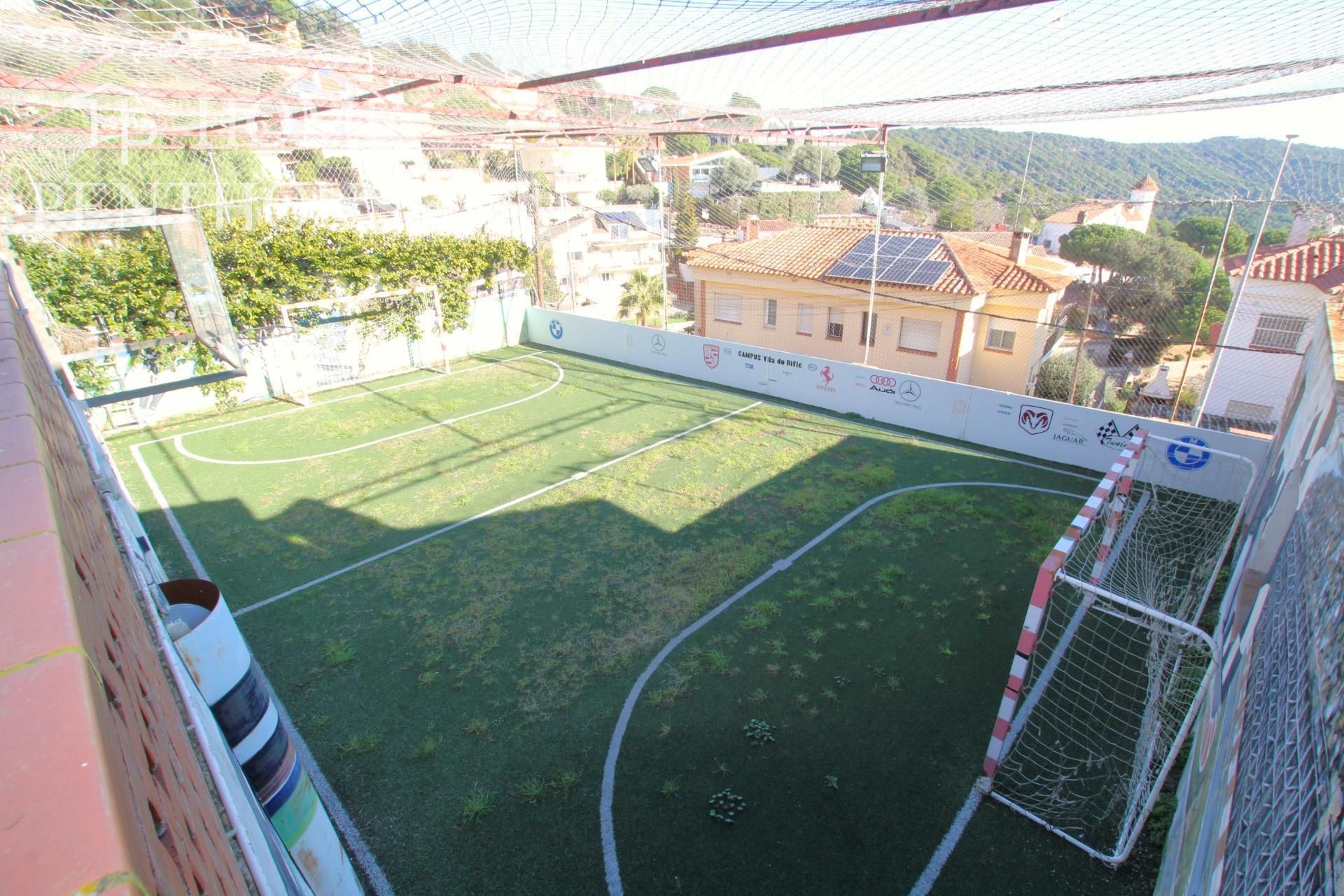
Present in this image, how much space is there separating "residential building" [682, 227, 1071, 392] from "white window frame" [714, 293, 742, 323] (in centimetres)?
3

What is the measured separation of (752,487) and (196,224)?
387 inches

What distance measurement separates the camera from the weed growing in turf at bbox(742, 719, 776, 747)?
6430 millimetres

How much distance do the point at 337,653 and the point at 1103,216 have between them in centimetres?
3783

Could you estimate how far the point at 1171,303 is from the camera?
22.7 m

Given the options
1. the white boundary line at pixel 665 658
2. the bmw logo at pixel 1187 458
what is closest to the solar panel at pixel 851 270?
the white boundary line at pixel 665 658

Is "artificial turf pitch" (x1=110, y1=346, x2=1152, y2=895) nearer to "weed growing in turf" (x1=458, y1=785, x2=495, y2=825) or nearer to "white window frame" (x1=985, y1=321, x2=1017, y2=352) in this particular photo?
"weed growing in turf" (x1=458, y1=785, x2=495, y2=825)

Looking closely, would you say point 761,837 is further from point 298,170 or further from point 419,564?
point 298,170

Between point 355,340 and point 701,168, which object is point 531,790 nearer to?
point 355,340

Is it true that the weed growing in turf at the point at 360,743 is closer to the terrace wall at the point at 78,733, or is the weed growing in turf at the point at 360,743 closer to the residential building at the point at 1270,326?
the terrace wall at the point at 78,733

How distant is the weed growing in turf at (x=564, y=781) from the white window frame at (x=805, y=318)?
53.3 ft

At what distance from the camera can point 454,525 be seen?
10.5 meters

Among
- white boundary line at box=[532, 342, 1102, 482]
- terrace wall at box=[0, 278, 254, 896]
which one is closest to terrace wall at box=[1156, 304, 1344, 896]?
terrace wall at box=[0, 278, 254, 896]

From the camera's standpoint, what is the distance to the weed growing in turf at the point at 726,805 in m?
5.68

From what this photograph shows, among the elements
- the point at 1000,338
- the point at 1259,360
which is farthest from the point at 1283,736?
the point at 1259,360
